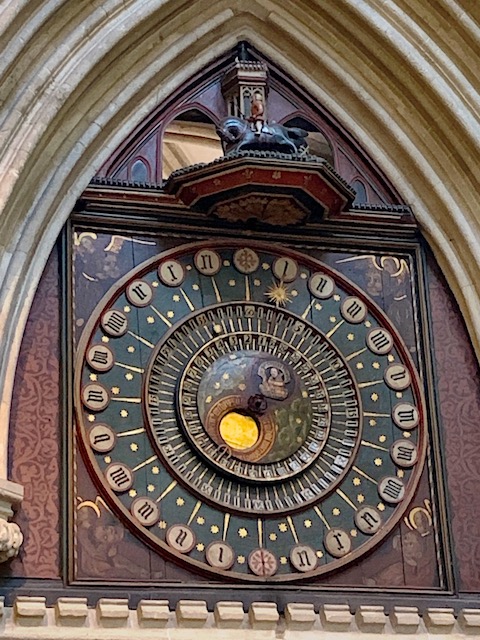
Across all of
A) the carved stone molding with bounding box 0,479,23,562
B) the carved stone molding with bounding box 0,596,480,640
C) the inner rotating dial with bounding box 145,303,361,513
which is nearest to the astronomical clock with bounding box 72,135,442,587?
the inner rotating dial with bounding box 145,303,361,513

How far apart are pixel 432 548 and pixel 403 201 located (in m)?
1.89

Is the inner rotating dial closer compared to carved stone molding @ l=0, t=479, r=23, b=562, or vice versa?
carved stone molding @ l=0, t=479, r=23, b=562

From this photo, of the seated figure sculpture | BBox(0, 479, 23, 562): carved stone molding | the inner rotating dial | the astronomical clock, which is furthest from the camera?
the seated figure sculpture

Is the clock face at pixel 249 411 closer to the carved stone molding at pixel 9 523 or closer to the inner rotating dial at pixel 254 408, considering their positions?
the inner rotating dial at pixel 254 408

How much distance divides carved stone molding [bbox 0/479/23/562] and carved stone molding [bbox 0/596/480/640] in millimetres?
227

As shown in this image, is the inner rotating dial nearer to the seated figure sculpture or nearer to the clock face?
the clock face

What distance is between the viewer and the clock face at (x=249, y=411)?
323 inches

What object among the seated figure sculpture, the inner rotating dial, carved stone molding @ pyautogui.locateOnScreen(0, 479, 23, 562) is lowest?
carved stone molding @ pyautogui.locateOnScreen(0, 479, 23, 562)

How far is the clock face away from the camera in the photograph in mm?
8211

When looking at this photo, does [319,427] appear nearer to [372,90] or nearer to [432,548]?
[432,548]

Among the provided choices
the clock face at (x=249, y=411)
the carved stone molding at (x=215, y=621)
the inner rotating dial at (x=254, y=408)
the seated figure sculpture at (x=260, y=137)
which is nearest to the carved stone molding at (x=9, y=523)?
the carved stone molding at (x=215, y=621)

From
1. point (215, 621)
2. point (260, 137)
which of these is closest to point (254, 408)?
point (215, 621)

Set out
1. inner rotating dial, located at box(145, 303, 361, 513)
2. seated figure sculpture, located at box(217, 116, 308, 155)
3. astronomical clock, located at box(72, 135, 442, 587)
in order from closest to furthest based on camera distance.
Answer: astronomical clock, located at box(72, 135, 442, 587), inner rotating dial, located at box(145, 303, 361, 513), seated figure sculpture, located at box(217, 116, 308, 155)

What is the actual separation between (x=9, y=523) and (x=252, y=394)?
1441 mm
